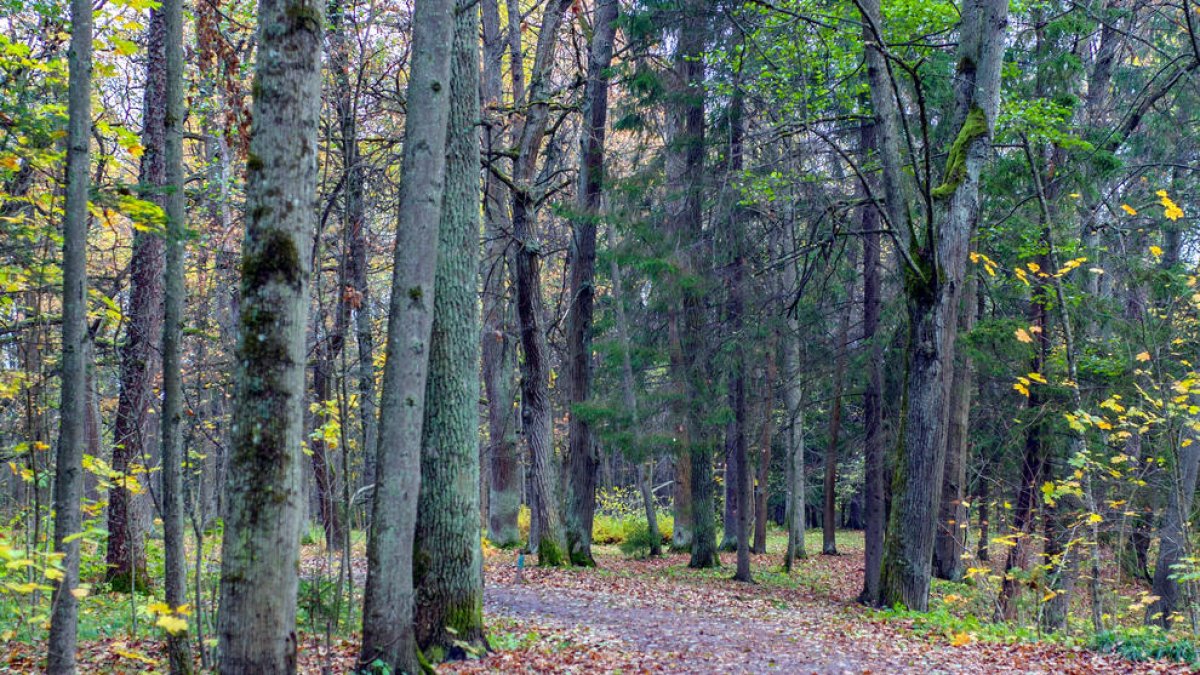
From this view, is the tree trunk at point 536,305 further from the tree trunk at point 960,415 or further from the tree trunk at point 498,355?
the tree trunk at point 960,415

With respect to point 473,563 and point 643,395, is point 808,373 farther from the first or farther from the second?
point 473,563

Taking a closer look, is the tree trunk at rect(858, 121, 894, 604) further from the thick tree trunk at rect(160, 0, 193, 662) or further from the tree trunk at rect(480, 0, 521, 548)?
the thick tree trunk at rect(160, 0, 193, 662)

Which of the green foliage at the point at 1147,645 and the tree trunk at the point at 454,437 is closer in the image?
the tree trunk at the point at 454,437

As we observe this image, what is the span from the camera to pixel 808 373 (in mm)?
15109

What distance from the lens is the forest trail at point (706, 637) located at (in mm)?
7312

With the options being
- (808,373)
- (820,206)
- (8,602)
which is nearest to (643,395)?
(808,373)

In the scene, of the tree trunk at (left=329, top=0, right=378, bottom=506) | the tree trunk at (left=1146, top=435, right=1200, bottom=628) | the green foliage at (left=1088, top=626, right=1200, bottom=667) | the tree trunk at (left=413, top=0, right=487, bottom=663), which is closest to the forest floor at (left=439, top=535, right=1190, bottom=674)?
the green foliage at (left=1088, top=626, right=1200, bottom=667)

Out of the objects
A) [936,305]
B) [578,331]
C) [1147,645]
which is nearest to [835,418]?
[578,331]

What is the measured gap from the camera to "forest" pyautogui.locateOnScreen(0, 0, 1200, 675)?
5.06 m

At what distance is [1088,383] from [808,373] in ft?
14.6

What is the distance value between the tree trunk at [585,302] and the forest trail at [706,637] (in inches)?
61.3

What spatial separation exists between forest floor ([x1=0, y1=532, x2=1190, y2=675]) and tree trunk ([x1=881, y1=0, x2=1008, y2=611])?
33.8 inches

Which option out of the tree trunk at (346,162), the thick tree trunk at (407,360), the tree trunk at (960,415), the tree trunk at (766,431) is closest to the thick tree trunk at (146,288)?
the tree trunk at (346,162)

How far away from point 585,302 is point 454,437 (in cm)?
839
